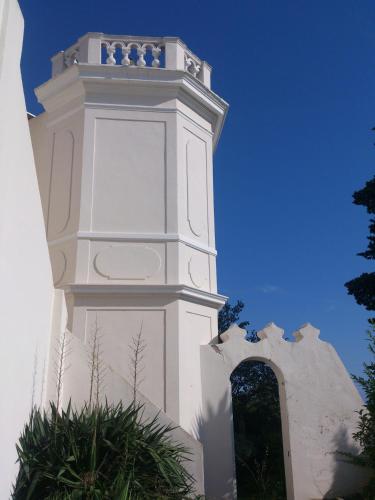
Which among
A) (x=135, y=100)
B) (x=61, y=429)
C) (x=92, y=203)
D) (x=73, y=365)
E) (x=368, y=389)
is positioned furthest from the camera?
(x=135, y=100)

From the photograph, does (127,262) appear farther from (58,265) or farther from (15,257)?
(15,257)

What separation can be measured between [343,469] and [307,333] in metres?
2.23

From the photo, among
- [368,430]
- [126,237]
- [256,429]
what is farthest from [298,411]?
[126,237]

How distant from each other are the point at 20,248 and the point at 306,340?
5.75 metres

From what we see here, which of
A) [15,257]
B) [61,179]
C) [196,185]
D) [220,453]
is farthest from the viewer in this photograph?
[196,185]

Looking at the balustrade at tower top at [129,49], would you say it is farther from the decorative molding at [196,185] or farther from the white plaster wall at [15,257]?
the white plaster wall at [15,257]

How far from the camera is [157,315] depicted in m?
7.75

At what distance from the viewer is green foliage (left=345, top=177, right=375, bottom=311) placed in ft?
36.4

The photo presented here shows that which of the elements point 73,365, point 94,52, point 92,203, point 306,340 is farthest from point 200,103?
point 73,365

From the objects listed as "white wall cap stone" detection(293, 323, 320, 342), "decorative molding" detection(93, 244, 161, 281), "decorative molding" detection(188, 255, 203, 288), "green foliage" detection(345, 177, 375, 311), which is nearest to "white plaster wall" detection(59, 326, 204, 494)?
"decorative molding" detection(93, 244, 161, 281)

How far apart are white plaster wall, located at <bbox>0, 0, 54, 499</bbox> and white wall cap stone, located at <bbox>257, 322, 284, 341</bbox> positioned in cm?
409

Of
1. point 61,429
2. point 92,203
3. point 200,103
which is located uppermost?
point 200,103

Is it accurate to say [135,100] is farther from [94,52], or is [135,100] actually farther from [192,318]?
[192,318]

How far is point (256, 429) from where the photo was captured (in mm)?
11164
